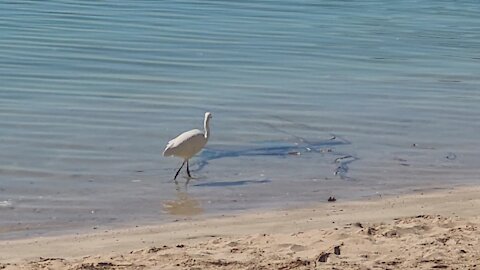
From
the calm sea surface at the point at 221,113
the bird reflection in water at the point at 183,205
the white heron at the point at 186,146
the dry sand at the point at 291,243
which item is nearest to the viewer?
the dry sand at the point at 291,243

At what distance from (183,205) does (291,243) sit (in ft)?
7.55

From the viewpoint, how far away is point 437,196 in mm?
10406

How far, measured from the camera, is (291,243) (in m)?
8.02

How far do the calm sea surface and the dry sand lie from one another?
0.55 m

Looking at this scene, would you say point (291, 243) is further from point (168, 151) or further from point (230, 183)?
point (168, 151)

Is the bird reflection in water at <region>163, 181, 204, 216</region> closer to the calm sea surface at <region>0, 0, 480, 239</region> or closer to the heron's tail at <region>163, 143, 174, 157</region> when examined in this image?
the calm sea surface at <region>0, 0, 480, 239</region>

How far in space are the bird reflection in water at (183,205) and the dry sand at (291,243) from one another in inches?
15.1

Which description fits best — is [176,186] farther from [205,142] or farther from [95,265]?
[95,265]

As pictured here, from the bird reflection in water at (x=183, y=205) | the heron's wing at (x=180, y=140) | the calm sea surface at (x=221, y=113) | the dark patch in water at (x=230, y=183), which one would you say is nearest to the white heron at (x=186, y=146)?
the heron's wing at (x=180, y=140)

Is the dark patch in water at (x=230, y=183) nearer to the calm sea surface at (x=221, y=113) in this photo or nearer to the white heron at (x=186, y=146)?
the calm sea surface at (x=221, y=113)

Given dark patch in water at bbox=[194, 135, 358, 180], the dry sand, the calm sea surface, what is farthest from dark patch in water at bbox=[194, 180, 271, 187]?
the dry sand

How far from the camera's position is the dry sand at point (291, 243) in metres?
7.43

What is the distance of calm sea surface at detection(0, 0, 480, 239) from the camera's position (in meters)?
10.5

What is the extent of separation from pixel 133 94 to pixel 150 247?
6935 mm
